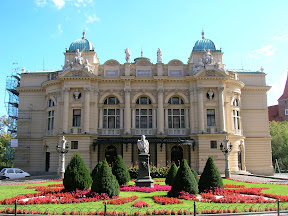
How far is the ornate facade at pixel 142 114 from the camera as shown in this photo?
4028cm

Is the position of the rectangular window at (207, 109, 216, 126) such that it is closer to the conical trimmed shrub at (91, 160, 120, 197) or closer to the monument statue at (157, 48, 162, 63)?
the monument statue at (157, 48, 162, 63)

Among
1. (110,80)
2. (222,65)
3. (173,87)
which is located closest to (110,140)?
(110,80)

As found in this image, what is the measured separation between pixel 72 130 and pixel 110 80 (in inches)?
348

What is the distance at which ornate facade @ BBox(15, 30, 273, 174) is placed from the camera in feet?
132

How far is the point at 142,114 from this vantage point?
4256 cm

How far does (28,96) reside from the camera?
4584 centimetres

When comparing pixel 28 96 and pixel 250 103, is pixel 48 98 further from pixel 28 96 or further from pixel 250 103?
pixel 250 103

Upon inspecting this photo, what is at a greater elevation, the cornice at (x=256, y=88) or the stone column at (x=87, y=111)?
the cornice at (x=256, y=88)

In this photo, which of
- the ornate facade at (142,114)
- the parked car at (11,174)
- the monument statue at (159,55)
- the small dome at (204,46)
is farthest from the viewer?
the small dome at (204,46)

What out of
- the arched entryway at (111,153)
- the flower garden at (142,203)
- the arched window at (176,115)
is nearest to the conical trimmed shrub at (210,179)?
the flower garden at (142,203)

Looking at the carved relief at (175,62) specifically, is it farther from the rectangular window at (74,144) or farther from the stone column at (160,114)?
the rectangular window at (74,144)

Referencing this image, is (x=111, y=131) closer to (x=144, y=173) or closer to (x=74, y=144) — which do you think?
(x=74, y=144)

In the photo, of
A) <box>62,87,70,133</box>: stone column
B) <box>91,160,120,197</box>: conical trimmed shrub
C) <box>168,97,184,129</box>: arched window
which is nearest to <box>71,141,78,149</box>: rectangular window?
<box>62,87,70,133</box>: stone column

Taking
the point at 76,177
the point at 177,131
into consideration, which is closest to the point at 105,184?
the point at 76,177
